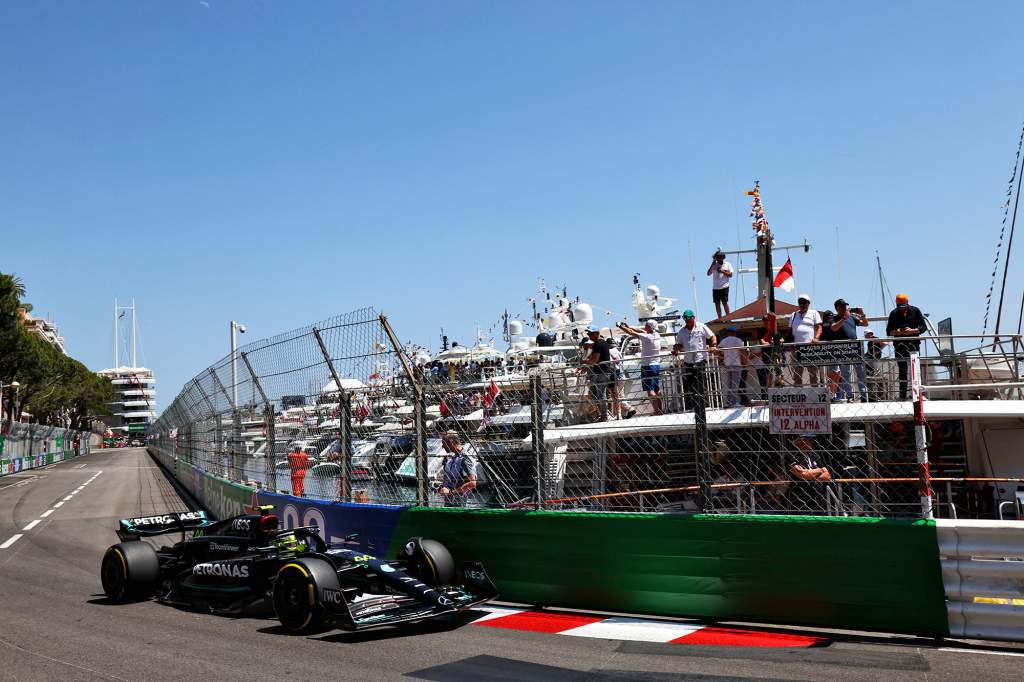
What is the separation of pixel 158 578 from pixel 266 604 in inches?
53.9

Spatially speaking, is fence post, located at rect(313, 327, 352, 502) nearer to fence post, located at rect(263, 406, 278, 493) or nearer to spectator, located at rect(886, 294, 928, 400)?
fence post, located at rect(263, 406, 278, 493)

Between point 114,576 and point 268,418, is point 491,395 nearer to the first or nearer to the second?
point 114,576

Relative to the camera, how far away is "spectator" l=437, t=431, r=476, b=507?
8.97 m

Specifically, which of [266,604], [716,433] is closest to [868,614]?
[716,433]

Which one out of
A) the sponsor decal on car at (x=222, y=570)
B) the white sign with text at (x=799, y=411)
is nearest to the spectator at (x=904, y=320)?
the white sign with text at (x=799, y=411)

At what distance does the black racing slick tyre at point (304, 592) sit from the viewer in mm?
7258

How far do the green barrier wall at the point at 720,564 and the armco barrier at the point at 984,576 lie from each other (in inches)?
4.0

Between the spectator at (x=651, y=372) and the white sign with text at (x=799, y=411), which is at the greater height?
the spectator at (x=651, y=372)

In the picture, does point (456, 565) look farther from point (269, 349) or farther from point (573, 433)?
point (269, 349)

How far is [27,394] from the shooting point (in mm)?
A: 73312

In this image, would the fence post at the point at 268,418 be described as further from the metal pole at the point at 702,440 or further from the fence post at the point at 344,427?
Answer: the metal pole at the point at 702,440

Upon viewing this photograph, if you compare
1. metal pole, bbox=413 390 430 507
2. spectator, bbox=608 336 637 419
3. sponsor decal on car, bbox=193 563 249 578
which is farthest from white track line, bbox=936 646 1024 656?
sponsor decal on car, bbox=193 563 249 578

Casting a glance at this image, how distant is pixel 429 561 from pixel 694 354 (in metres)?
3.22

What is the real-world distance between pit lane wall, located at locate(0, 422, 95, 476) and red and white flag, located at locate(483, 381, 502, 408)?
40.9 meters
